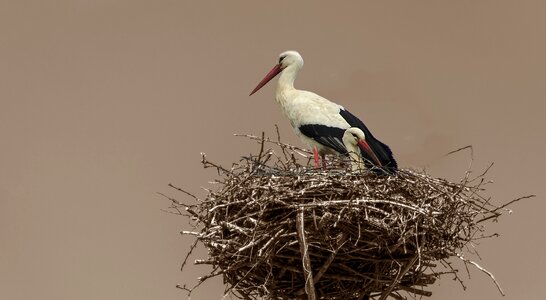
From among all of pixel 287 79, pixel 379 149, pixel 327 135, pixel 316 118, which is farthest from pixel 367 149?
pixel 287 79

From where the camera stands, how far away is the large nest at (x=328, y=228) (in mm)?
7391

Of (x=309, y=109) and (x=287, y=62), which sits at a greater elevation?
(x=287, y=62)

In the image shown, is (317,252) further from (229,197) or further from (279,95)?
(279,95)

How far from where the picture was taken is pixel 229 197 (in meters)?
7.72

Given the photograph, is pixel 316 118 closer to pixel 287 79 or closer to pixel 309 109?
pixel 309 109

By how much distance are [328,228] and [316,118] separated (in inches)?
53.1

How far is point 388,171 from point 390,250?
0.47m

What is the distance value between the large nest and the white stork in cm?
40

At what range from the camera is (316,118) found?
338 inches

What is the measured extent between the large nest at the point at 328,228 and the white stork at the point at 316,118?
40cm

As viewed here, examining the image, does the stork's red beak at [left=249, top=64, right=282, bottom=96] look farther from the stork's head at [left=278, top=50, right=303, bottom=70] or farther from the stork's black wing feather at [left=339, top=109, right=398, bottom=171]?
the stork's black wing feather at [left=339, top=109, right=398, bottom=171]

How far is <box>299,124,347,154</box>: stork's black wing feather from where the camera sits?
27.6ft

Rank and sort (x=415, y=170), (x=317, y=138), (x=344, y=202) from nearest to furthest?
(x=344, y=202)
(x=415, y=170)
(x=317, y=138)

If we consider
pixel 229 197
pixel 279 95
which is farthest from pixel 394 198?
pixel 279 95
